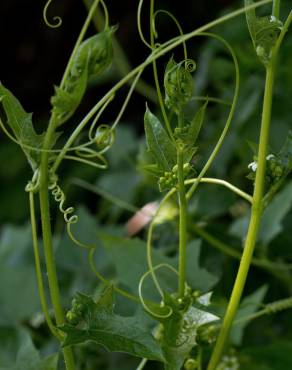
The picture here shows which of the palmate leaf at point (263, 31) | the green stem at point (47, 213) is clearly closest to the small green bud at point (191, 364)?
the green stem at point (47, 213)

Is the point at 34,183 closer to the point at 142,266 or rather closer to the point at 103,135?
the point at 103,135

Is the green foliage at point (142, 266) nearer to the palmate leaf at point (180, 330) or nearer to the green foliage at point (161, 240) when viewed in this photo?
the green foliage at point (161, 240)

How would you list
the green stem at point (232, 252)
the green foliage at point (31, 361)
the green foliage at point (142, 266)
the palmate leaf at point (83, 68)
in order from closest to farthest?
the palmate leaf at point (83, 68), the green foliage at point (31, 361), the green foliage at point (142, 266), the green stem at point (232, 252)

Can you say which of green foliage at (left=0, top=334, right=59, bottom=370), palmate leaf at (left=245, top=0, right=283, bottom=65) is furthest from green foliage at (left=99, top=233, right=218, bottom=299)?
palmate leaf at (left=245, top=0, right=283, bottom=65)

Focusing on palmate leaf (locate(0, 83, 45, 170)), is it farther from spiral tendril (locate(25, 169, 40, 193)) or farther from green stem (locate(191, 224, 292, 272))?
green stem (locate(191, 224, 292, 272))

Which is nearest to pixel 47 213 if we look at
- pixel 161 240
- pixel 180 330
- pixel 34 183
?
pixel 34 183

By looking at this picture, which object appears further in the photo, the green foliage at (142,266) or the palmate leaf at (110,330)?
the green foliage at (142,266)
